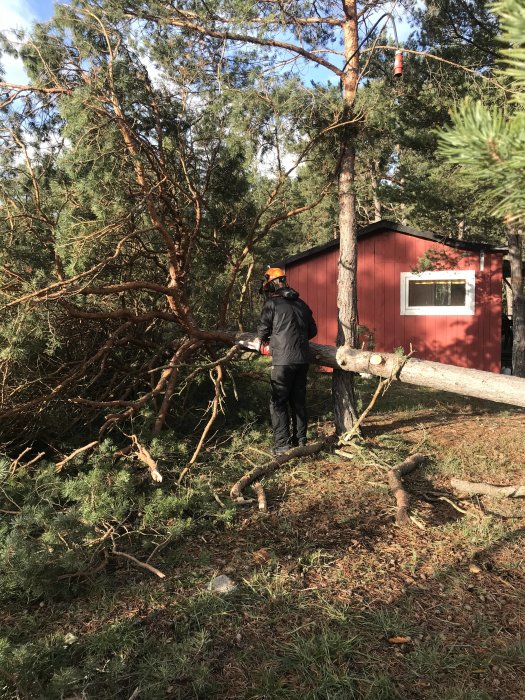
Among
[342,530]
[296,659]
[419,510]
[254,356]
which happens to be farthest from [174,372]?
[296,659]

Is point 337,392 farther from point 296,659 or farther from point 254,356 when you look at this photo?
point 296,659

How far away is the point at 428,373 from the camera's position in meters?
5.04

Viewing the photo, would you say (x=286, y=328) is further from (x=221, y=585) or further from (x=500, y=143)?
(x=500, y=143)

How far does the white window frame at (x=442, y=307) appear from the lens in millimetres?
10742

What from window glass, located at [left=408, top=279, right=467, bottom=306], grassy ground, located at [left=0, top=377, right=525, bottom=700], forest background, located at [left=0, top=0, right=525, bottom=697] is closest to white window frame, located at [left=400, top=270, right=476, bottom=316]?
window glass, located at [left=408, top=279, right=467, bottom=306]

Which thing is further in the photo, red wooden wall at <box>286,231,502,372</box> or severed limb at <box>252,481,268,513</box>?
red wooden wall at <box>286,231,502,372</box>

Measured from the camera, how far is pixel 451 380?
484 cm

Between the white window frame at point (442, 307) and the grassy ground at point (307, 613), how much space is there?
23.1 feet

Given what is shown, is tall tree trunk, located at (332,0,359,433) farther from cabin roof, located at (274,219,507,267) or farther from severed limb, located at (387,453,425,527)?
cabin roof, located at (274,219,507,267)

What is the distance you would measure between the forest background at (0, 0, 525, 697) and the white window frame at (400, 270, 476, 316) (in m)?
4.37

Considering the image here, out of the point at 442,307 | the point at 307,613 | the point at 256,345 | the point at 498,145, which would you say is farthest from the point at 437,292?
the point at 498,145

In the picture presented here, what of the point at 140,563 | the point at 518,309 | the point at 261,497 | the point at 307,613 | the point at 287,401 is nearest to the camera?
the point at 307,613

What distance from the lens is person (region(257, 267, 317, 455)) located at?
18.6ft

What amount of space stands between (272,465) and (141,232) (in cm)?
289
